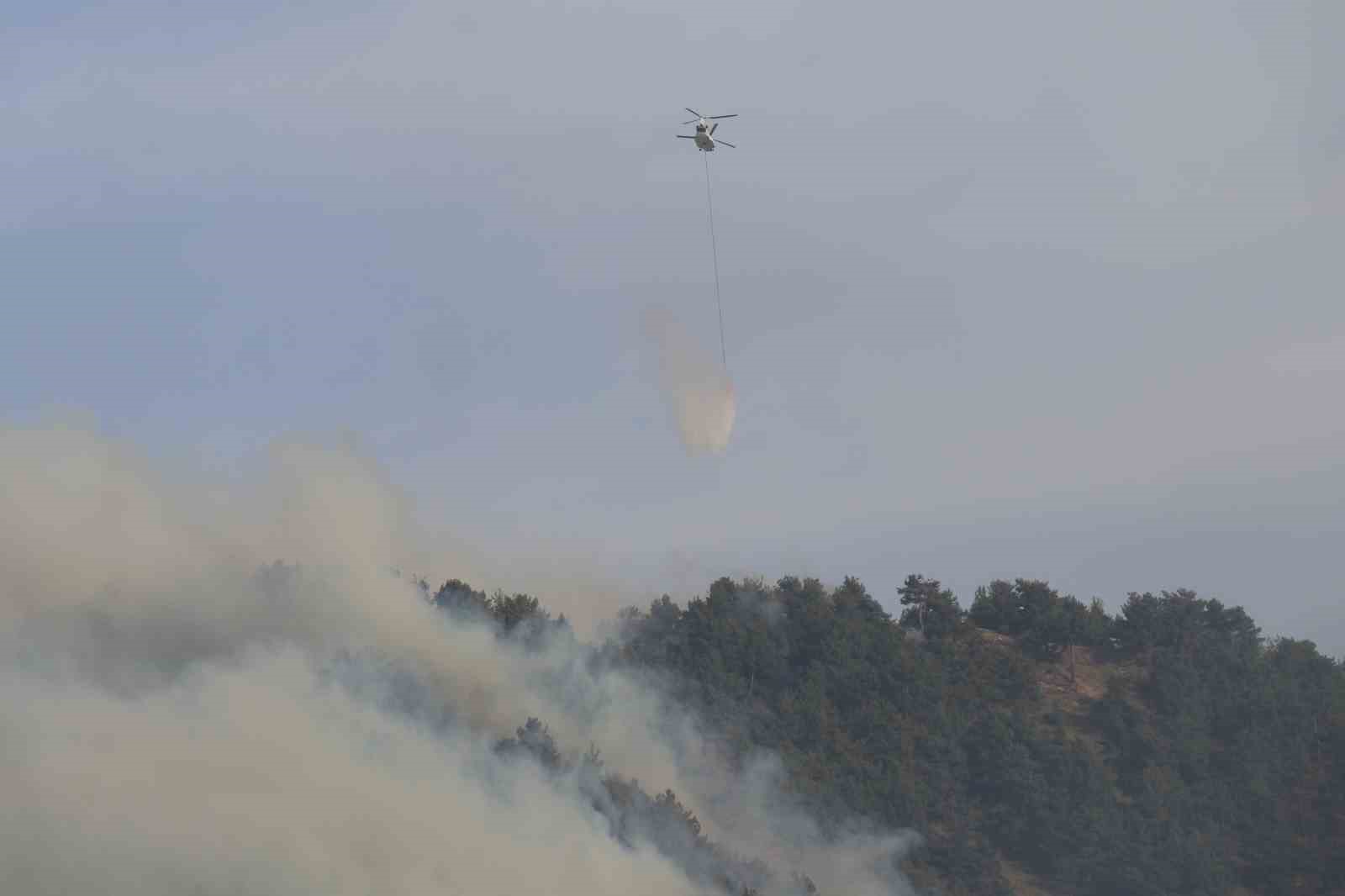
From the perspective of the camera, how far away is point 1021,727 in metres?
118

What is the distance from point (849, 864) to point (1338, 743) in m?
35.1

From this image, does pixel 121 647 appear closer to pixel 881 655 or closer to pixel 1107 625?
pixel 881 655

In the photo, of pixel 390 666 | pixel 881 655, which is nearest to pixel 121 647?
pixel 390 666

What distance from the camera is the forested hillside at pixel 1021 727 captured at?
4355 inches

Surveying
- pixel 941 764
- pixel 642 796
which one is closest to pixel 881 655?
pixel 941 764

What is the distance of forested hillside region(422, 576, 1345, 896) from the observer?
363 feet

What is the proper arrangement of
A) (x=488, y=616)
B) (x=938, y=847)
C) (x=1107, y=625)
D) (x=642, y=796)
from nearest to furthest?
1. (x=642, y=796)
2. (x=938, y=847)
3. (x=488, y=616)
4. (x=1107, y=625)

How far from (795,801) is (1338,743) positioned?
119ft

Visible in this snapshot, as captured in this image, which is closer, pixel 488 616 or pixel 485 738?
pixel 485 738

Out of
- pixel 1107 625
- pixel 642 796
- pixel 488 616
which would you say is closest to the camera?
pixel 642 796

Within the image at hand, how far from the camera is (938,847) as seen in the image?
10969 cm

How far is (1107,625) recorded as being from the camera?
13350cm

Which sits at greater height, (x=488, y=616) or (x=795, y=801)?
(x=488, y=616)

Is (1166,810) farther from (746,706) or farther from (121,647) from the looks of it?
(121,647)
